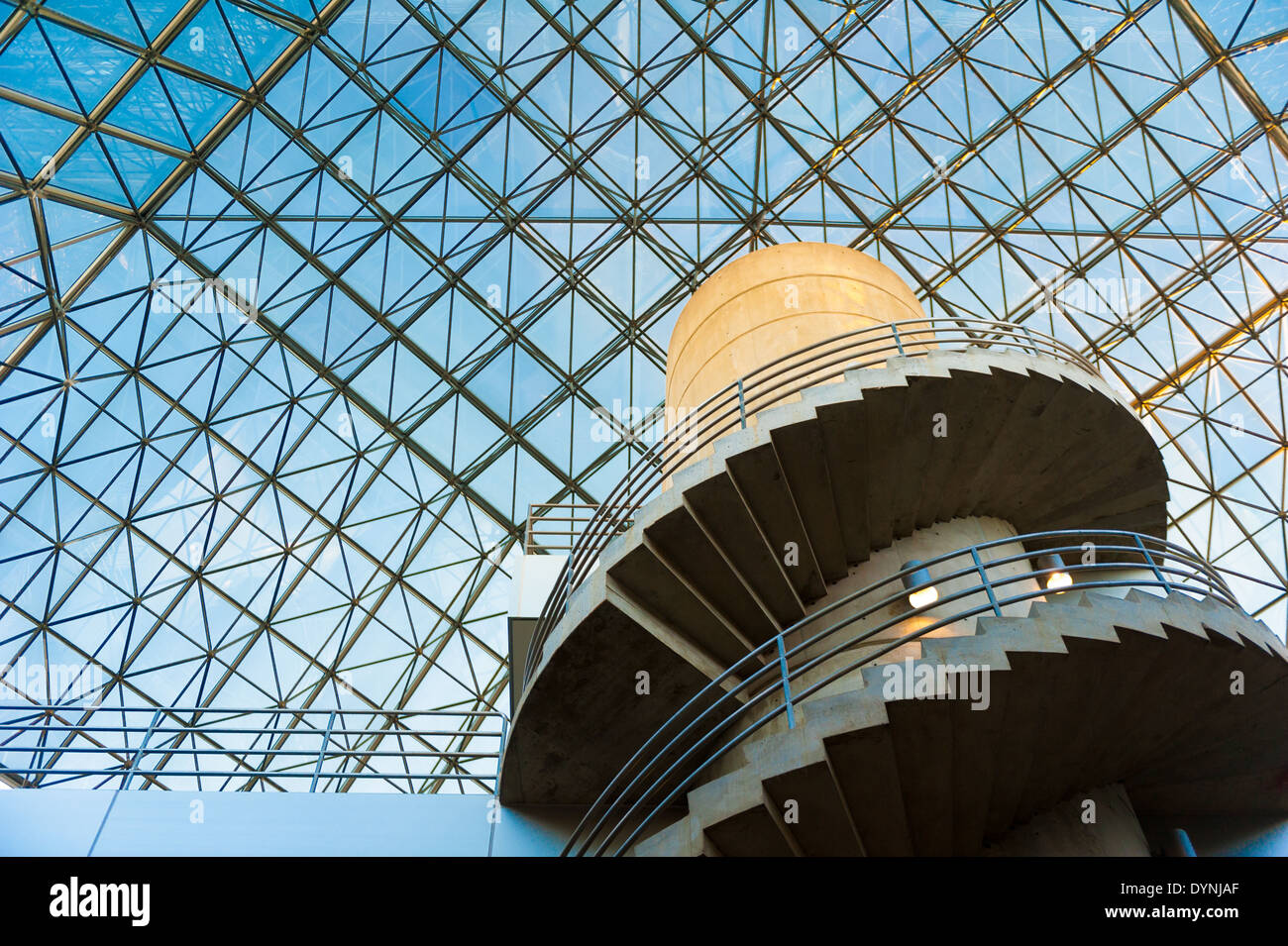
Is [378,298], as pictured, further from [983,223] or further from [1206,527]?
[1206,527]

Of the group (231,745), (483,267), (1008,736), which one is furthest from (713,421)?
(231,745)

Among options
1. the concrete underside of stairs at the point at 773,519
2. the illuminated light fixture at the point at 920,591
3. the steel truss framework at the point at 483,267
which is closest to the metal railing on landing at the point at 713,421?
the concrete underside of stairs at the point at 773,519

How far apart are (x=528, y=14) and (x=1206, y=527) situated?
2644 cm

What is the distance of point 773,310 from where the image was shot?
14891mm

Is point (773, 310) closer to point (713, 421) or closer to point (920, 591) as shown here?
point (713, 421)

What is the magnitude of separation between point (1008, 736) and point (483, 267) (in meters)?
23.6

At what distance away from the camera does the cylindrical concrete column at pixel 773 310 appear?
14352 millimetres

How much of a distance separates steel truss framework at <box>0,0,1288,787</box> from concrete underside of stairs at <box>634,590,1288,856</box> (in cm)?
2170

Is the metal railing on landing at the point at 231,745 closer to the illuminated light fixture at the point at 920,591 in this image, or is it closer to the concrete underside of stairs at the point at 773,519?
the concrete underside of stairs at the point at 773,519

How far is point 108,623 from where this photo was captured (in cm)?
2889

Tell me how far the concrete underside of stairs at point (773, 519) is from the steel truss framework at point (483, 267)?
1800cm

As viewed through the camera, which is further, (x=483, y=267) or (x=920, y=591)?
(x=483, y=267)

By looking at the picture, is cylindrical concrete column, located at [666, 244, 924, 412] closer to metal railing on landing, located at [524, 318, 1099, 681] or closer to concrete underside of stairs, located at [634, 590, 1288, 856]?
metal railing on landing, located at [524, 318, 1099, 681]

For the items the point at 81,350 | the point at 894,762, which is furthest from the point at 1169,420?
the point at 81,350
